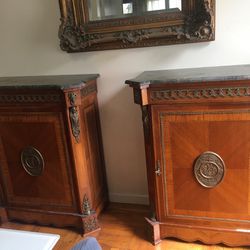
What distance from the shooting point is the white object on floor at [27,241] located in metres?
0.93

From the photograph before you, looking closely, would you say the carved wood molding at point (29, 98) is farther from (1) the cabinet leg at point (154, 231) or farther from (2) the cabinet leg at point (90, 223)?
(1) the cabinet leg at point (154, 231)

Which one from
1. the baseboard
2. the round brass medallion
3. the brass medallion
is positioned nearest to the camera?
the brass medallion

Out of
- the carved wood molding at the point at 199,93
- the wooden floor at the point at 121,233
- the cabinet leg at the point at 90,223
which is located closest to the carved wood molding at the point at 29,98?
the carved wood molding at the point at 199,93

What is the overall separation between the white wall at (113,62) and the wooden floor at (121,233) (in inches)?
5.0

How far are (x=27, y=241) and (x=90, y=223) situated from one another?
3.29ft

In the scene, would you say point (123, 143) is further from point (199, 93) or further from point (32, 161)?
point (199, 93)

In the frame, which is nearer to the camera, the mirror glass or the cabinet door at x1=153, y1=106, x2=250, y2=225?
the cabinet door at x1=153, y1=106, x2=250, y2=225

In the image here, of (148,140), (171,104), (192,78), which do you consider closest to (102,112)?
(148,140)

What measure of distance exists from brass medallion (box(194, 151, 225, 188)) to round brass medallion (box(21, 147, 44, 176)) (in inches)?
38.7

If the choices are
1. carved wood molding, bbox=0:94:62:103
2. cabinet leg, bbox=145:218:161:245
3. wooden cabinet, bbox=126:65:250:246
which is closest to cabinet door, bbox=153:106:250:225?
wooden cabinet, bbox=126:65:250:246

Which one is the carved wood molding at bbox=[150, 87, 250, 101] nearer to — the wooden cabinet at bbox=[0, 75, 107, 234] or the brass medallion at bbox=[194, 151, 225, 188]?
the brass medallion at bbox=[194, 151, 225, 188]

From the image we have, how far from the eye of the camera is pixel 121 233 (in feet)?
6.40

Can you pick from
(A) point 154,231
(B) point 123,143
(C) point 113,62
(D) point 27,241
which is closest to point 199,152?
(A) point 154,231

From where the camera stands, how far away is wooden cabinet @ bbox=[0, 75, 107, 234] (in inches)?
68.7
